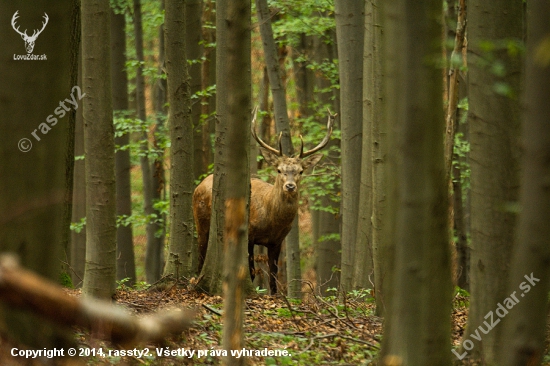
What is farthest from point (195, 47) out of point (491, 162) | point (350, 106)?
point (491, 162)

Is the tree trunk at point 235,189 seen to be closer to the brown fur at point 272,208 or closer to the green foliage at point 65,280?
the green foliage at point 65,280

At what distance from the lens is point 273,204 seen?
12461 millimetres

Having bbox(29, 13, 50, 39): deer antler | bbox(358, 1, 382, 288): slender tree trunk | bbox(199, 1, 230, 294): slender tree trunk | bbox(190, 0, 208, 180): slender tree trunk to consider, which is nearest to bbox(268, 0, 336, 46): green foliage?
bbox(190, 0, 208, 180): slender tree trunk

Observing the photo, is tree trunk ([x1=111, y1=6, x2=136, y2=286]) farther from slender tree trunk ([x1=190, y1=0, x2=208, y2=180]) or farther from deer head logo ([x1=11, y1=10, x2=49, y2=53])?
deer head logo ([x1=11, y1=10, x2=49, y2=53])

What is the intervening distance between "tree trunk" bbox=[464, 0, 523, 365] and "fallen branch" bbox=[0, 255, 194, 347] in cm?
237

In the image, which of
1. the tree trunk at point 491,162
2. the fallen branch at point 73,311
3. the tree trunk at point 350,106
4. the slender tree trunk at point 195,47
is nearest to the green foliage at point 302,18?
the slender tree trunk at point 195,47

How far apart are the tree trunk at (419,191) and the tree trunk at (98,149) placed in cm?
430

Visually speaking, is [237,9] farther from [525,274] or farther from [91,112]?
[91,112]

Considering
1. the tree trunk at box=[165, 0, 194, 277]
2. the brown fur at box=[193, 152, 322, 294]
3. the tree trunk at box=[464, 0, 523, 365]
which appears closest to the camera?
the tree trunk at box=[464, 0, 523, 365]

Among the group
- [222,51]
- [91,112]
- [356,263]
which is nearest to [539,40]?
[91,112]

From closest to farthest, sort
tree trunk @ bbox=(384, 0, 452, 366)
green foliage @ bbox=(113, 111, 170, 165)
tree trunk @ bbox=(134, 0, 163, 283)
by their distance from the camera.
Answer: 1. tree trunk @ bbox=(384, 0, 452, 366)
2. green foliage @ bbox=(113, 111, 170, 165)
3. tree trunk @ bbox=(134, 0, 163, 283)

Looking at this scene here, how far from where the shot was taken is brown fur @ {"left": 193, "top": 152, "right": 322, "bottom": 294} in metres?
12.2

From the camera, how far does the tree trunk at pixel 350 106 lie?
42.5 feet

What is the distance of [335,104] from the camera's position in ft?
65.9
